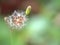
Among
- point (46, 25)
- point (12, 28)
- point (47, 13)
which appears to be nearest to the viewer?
point (12, 28)

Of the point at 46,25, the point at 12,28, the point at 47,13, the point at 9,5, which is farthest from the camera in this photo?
the point at 9,5

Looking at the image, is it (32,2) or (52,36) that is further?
(32,2)

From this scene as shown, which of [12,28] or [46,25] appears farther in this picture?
[46,25]

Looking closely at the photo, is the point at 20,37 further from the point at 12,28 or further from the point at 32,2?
the point at 32,2

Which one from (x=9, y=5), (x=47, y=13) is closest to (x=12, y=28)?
(x=47, y=13)

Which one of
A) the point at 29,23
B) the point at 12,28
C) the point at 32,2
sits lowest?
the point at 12,28

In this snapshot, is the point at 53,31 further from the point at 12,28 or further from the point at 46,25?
the point at 12,28

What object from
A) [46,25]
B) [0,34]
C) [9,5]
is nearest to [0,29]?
[0,34]

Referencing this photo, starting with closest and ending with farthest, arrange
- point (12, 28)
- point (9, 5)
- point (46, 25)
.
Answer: point (12, 28) → point (46, 25) → point (9, 5)

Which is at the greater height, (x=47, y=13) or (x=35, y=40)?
(x=47, y=13)
